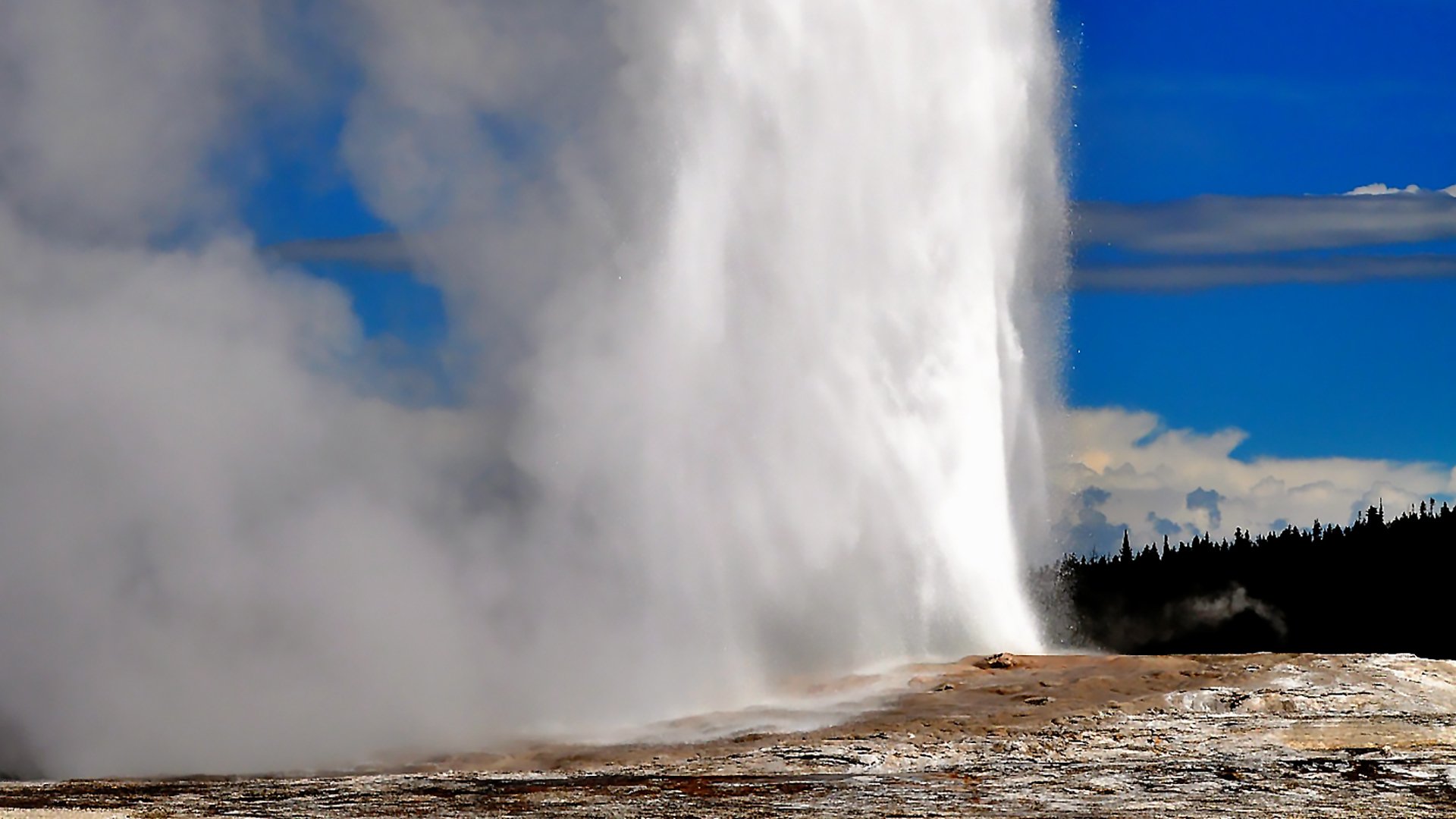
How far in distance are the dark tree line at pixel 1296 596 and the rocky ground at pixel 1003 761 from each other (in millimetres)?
24264

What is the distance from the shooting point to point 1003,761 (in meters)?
17.4

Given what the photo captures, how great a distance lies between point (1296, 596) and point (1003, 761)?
40.1 m

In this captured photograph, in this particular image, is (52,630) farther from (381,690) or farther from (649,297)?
(649,297)

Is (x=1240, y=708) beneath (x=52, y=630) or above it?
beneath

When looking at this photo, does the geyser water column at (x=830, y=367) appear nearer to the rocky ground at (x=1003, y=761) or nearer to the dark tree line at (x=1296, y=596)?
the rocky ground at (x=1003, y=761)

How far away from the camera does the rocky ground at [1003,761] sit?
49.4ft

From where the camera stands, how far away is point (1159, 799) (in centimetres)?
1480

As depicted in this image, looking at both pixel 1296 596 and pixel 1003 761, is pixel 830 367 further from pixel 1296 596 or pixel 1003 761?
pixel 1296 596

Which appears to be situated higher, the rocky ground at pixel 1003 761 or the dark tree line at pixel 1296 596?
the dark tree line at pixel 1296 596

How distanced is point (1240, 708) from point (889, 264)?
359 inches

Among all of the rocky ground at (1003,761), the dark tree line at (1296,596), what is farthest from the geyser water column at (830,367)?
the dark tree line at (1296,596)

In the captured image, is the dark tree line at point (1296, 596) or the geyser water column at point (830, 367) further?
the dark tree line at point (1296, 596)

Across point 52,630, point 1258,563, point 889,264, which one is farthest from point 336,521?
point 1258,563

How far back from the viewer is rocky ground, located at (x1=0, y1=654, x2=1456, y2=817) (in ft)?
49.4
